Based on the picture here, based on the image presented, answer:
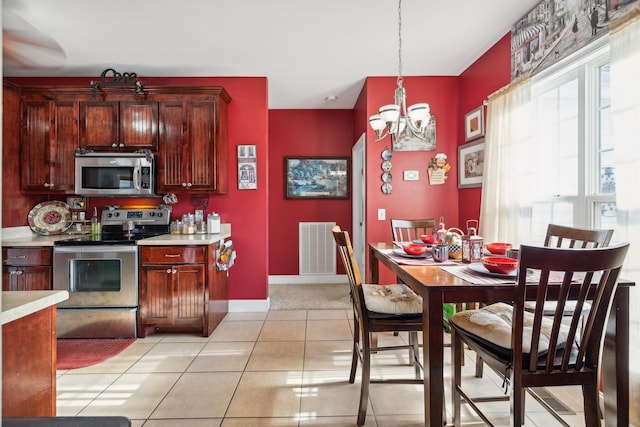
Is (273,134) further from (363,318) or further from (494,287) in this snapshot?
(494,287)

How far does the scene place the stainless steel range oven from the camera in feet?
9.37

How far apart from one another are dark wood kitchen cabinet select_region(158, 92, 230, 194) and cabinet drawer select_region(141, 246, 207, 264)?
69 centimetres

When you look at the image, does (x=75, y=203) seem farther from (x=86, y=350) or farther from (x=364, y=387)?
(x=364, y=387)

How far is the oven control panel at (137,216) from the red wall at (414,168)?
2.18m

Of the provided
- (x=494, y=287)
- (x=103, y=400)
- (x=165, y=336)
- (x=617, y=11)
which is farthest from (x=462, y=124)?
(x=103, y=400)

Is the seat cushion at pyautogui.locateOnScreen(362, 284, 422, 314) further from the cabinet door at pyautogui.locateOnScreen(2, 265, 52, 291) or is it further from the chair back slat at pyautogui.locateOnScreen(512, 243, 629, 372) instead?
the cabinet door at pyautogui.locateOnScreen(2, 265, 52, 291)

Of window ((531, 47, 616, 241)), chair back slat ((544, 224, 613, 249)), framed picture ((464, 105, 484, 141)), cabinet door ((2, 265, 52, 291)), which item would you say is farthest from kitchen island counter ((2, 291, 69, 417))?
framed picture ((464, 105, 484, 141))

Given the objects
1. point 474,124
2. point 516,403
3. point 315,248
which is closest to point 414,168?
point 474,124

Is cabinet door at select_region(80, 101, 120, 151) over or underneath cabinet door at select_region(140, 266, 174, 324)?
over

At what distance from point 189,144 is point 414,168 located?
2359 mm

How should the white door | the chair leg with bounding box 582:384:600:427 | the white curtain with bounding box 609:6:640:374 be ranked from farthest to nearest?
the white door, the white curtain with bounding box 609:6:640:374, the chair leg with bounding box 582:384:600:427

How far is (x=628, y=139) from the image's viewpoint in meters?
1.74

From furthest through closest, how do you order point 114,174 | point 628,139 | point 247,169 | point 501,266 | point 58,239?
Answer: point 247,169
point 114,174
point 58,239
point 628,139
point 501,266

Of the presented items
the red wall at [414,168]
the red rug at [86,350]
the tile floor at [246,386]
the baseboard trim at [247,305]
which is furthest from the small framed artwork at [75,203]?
the red wall at [414,168]
